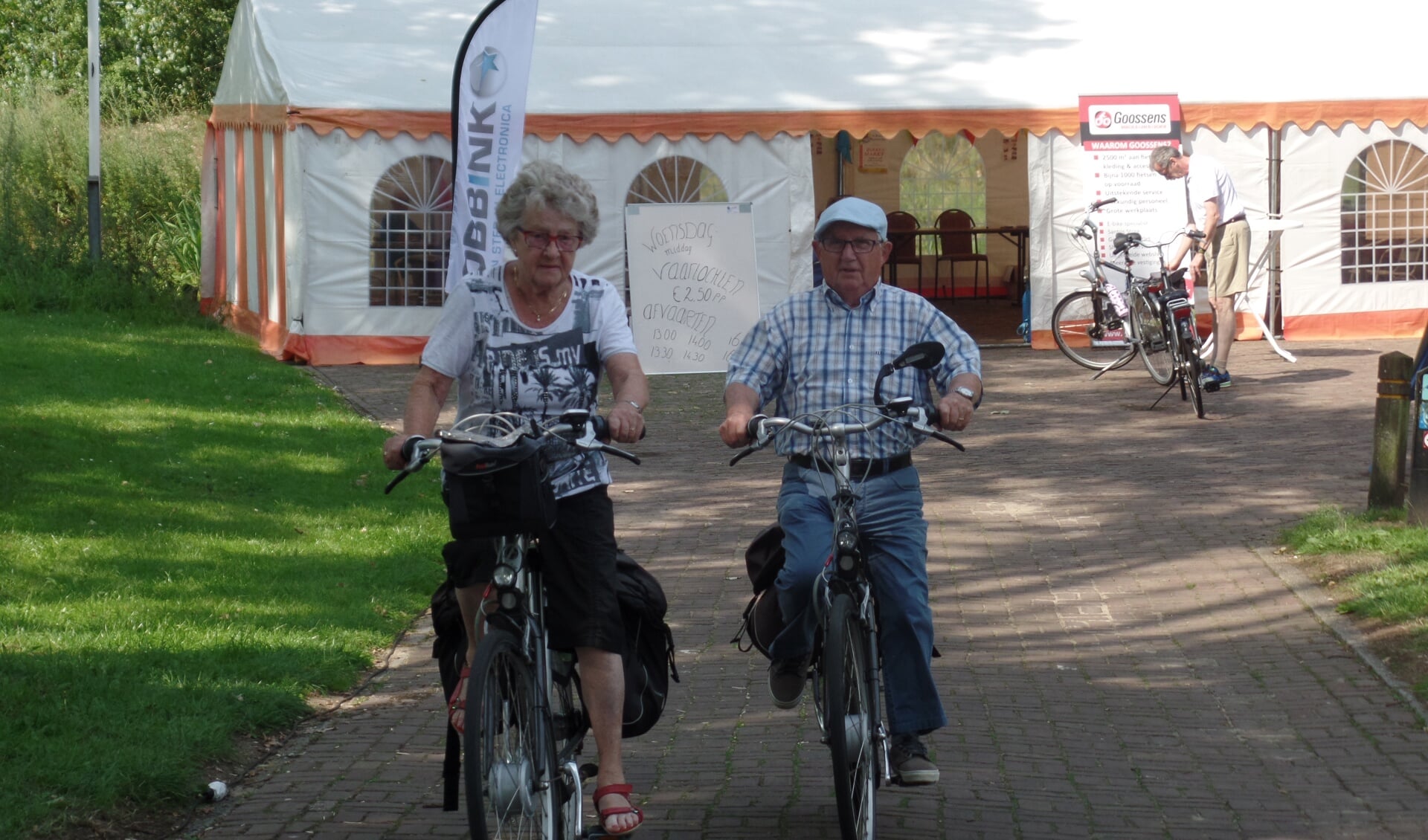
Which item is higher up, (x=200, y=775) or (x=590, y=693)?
(x=590, y=693)

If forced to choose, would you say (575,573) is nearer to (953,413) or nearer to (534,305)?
(534,305)

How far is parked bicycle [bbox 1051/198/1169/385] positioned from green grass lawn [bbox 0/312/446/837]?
6.56 meters

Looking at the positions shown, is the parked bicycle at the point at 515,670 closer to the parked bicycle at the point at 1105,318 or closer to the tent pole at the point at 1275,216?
the parked bicycle at the point at 1105,318

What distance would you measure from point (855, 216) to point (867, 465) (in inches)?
28.2

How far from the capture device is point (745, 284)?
1456 centimetres

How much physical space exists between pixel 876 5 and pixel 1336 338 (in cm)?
642

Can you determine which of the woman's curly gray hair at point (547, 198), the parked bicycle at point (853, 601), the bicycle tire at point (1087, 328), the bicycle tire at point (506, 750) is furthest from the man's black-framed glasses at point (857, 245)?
the bicycle tire at point (1087, 328)

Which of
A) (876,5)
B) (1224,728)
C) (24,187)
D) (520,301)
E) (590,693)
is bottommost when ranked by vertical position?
(1224,728)

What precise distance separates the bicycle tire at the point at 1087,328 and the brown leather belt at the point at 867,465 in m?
11.2

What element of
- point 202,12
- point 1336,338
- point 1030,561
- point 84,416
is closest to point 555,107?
point 84,416

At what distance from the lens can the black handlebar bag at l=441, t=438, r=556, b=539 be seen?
12.9ft

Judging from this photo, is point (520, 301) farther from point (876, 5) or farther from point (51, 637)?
point (876, 5)

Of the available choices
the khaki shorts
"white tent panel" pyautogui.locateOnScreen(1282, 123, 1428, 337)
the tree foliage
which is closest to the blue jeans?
the khaki shorts

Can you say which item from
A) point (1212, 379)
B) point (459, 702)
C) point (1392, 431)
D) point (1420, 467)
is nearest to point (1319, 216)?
point (1212, 379)
